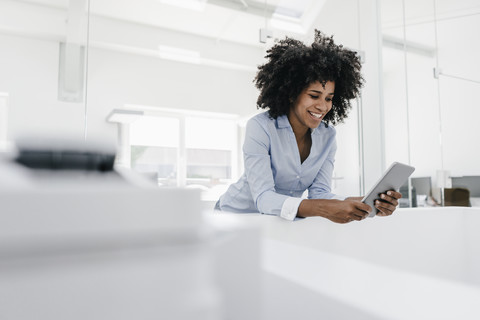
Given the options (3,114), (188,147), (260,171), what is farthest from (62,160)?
(188,147)

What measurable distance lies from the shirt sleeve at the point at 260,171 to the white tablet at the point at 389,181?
0.97 ft

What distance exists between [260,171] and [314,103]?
1.33 ft

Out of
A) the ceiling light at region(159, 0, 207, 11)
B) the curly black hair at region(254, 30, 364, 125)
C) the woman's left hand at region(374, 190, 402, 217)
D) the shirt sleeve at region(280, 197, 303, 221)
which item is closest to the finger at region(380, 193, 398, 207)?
the woman's left hand at region(374, 190, 402, 217)

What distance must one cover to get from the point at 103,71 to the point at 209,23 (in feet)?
2.48

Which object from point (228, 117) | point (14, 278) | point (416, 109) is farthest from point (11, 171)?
point (416, 109)

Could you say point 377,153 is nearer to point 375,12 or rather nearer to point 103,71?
point 375,12

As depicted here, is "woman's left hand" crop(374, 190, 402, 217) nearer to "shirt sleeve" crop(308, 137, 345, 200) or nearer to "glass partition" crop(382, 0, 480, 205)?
"shirt sleeve" crop(308, 137, 345, 200)

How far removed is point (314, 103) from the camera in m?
1.53

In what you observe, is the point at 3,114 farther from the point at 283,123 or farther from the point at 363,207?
the point at 363,207

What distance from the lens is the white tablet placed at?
3.92 feet

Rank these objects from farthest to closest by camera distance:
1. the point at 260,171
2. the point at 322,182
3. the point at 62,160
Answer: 1. the point at 322,182
2. the point at 260,171
3. the point at 62,160

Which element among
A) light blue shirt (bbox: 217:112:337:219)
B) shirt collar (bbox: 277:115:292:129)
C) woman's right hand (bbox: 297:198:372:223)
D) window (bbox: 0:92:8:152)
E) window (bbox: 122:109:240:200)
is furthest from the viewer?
window (bbox: 122:109:240:200)

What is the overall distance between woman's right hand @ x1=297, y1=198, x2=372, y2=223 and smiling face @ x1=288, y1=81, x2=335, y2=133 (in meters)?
0.46

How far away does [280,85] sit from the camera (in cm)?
166
